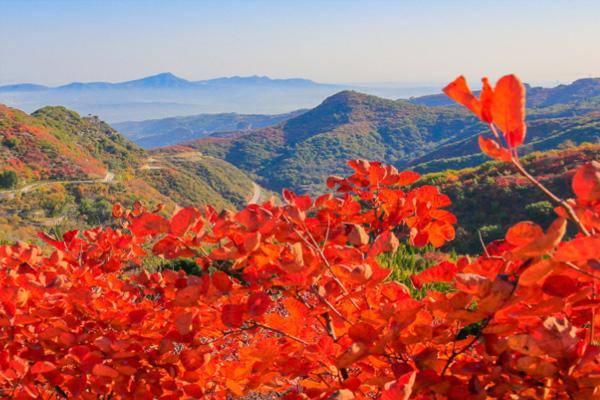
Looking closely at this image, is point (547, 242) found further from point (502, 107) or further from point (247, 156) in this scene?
point (247, 156)

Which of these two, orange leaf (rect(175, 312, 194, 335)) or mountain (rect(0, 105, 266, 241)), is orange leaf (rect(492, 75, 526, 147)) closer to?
orange leaf (rect(175, 312, 194, 335))

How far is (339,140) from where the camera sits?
2480 inches

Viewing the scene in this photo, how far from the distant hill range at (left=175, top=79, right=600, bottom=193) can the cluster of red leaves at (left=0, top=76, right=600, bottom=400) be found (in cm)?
4864

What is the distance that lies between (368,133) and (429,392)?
216ft

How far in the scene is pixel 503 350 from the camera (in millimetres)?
763

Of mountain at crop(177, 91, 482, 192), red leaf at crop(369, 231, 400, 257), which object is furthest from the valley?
red leaf at crop(369, 231, 400, 257)

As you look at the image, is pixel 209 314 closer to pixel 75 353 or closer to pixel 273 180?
pixel 75 353

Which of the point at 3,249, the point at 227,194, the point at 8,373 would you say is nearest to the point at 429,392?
the point at 8,373

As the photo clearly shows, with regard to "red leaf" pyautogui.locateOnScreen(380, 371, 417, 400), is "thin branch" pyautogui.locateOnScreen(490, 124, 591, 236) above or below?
above

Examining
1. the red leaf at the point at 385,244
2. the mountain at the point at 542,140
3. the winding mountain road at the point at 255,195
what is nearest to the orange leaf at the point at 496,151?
the red leaf at the point at 385,244

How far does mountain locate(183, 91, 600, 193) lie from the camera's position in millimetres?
58519

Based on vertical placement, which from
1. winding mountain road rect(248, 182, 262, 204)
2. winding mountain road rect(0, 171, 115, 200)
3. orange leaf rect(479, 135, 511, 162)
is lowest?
winding mountain road rect(248, 182, 262, 204)

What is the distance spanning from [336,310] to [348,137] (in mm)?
64193

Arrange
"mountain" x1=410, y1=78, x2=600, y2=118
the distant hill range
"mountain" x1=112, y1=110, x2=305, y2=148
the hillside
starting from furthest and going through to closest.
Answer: "mountain" x1=112, y1=110, x2=305, y2=148
"mountain" x1=410, y1=78, x2=600, y2=118
the distant hill range
the hillside
